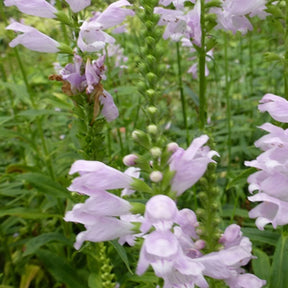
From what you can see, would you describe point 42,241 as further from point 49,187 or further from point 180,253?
point 180,253

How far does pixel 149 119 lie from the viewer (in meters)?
1.13

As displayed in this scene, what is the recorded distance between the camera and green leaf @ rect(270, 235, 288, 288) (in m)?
1.71

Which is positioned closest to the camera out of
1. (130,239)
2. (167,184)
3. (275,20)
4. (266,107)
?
(167,184)

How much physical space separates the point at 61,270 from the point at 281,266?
54.3 inches

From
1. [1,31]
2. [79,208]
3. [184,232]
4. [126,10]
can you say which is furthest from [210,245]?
[1,31]

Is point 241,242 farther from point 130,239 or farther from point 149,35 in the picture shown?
point 149,35

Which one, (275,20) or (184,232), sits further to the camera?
(275,20)

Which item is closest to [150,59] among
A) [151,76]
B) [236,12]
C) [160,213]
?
[151,76]

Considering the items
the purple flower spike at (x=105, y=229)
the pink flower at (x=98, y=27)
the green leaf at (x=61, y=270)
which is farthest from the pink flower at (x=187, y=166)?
the green leaf at (x=61, y=270)

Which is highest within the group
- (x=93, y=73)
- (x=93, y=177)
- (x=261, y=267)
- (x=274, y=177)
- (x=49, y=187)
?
(x=93, y=73)

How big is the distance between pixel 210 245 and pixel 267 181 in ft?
0.98

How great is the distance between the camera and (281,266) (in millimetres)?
1739

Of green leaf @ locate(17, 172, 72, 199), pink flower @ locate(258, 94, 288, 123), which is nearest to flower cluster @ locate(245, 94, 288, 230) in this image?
pink flower @ locate(258, 94, 288, 123)

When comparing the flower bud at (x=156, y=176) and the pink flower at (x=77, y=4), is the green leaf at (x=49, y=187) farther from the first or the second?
the flower bud at (x=156, y=176)
